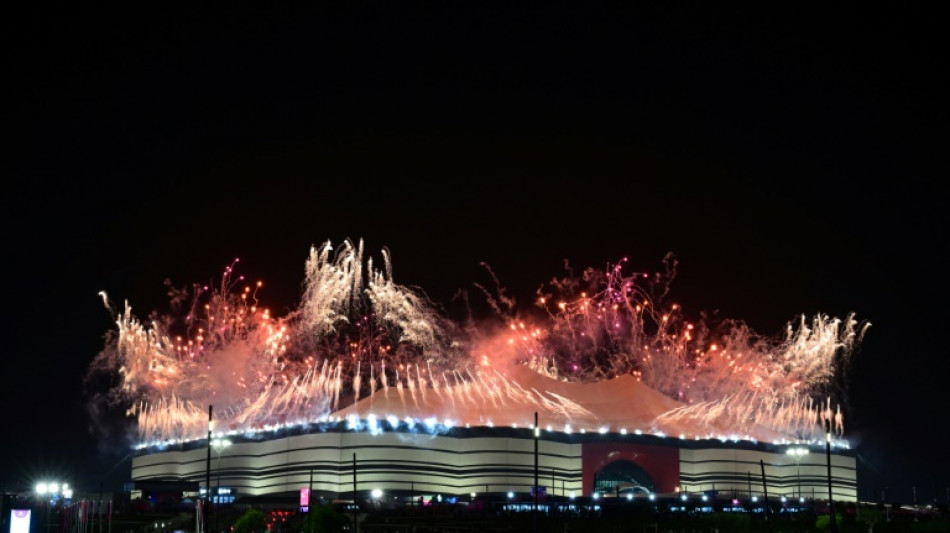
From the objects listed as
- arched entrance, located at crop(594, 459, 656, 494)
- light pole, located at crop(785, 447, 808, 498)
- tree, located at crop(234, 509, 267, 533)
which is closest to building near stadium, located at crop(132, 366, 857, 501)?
arched entrance, located at crop(594, 459, 656, 494)

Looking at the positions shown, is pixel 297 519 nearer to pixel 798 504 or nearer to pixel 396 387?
pixel 396 387

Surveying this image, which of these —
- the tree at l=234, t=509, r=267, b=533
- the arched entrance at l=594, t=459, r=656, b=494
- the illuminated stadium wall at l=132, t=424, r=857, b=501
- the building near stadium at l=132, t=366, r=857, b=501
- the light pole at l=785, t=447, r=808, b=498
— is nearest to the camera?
the tree at l=234, t=509, r=267, b=533

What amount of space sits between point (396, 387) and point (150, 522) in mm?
33005

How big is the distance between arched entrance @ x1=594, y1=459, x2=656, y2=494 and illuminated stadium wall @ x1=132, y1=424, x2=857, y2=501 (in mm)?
106

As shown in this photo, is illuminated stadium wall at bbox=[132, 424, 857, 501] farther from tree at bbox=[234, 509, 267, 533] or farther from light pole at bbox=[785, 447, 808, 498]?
tree at bbox=[234, 509, 267, 533]

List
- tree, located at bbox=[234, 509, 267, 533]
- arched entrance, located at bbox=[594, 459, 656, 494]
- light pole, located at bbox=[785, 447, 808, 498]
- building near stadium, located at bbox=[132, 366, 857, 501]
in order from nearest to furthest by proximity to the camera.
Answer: tree, located at bbox=[234, 509, 267, 533]
building near stadium, located at bbox=[132, 366, 857, 501]
arched entrance, located at bbox=[594, 459, 656, 494]
light pole, located at bbox=[785, 447, 808, 498]

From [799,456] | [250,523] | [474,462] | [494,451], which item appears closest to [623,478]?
[494,451]

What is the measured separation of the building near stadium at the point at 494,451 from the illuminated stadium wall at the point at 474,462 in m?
0.11

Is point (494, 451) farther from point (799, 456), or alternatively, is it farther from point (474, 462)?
point (799, 456)

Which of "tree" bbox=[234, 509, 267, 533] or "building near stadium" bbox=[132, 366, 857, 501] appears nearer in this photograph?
"tree" bbox=[234, 509, 267, 533]

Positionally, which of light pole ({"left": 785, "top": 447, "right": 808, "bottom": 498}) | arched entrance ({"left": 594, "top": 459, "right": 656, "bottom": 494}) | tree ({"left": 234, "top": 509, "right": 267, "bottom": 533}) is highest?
light pole ({"left": 785, "top": 447, "right": 808, "bottom": 498})

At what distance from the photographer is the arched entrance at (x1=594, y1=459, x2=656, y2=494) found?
123 meters

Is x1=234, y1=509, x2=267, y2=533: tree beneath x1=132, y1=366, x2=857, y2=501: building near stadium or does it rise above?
beneath

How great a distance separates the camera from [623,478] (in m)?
123
